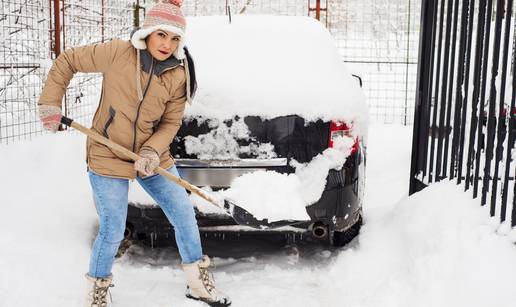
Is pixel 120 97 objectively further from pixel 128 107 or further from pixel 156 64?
pixel 156 64

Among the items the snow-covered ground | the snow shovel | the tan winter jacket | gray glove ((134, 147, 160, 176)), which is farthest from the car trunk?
the snow-covered ground

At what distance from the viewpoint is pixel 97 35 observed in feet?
30.1

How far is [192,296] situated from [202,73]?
1.48m

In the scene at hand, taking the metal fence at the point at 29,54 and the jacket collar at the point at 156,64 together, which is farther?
the metal fence at the point at 29,54

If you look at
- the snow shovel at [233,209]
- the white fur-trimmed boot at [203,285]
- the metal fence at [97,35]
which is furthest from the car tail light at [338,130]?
the metal fence at [97,35]

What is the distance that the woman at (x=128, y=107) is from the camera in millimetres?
2953

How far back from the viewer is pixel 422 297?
120 inches

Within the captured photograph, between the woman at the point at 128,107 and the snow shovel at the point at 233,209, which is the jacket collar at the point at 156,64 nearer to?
the woman at the point at 128,107

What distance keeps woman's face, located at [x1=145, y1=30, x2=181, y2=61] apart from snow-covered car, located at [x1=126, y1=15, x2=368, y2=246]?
26.5 inches

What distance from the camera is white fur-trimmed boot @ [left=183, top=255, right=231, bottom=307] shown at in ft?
11.2

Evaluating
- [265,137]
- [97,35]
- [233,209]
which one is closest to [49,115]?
[233,209]

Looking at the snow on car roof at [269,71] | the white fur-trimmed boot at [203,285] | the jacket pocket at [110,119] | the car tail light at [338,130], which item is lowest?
the white fur-trimmed boot at [203,285]

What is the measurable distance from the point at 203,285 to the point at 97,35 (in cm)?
678

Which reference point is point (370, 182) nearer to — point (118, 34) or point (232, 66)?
point (232, 66)
